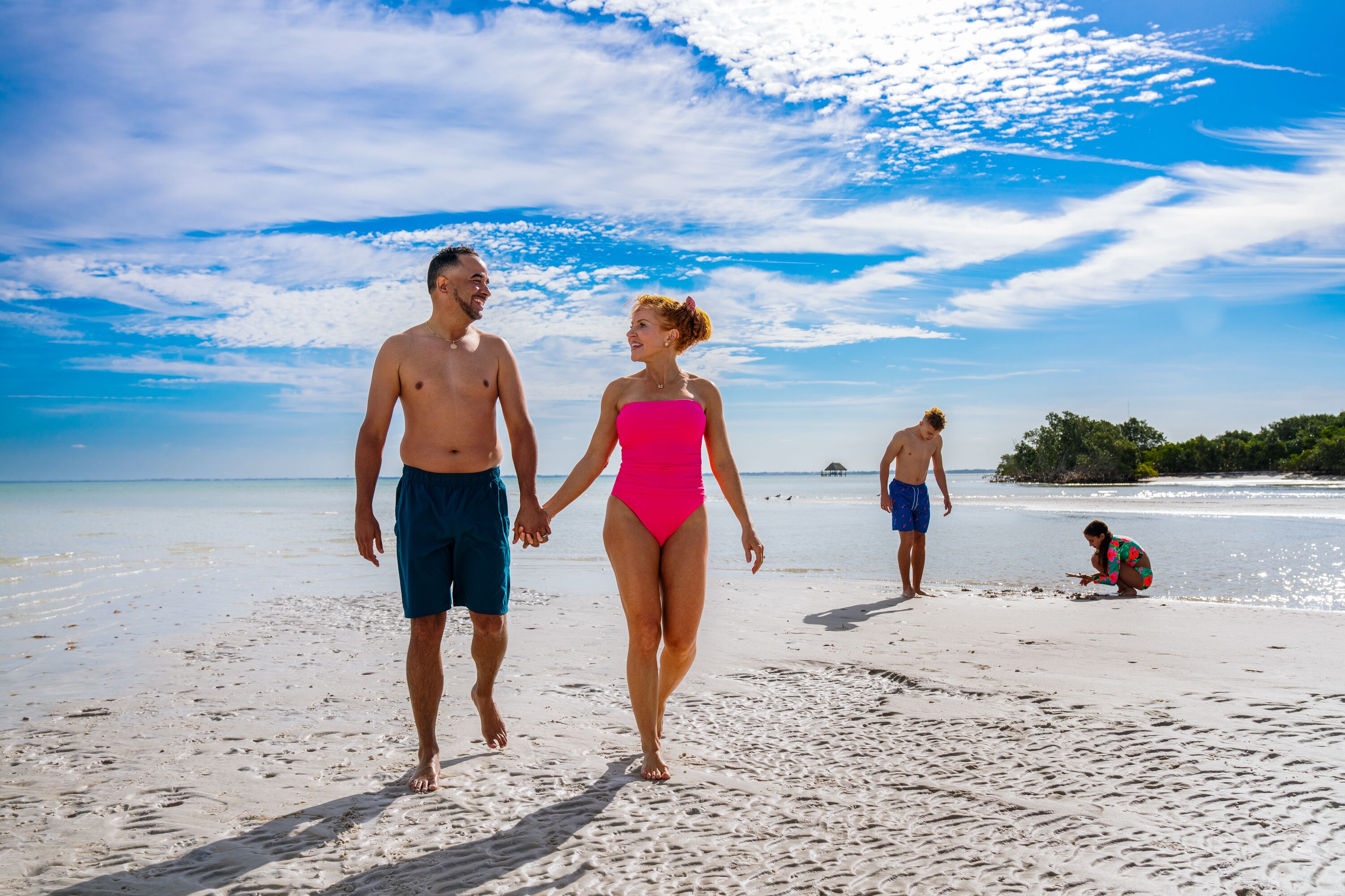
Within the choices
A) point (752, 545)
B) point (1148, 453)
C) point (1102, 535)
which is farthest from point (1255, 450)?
point (752, 545)

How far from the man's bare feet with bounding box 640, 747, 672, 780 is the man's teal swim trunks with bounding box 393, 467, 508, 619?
0.96 m

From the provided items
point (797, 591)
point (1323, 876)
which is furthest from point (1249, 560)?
point (1323, 876)

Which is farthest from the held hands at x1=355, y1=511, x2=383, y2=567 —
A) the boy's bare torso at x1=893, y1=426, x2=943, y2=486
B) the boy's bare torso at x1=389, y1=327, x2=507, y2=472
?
the boy's bare torso at x1=893, y1=426, x2=943, y2=486

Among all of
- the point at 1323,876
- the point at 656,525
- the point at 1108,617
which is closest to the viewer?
the point at 1323,876

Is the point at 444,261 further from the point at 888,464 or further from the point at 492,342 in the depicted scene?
the point at 888,464

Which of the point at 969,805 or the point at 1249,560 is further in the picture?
the point at 1249,560

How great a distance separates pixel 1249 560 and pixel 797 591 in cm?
766

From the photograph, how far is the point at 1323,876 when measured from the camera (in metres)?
2.65

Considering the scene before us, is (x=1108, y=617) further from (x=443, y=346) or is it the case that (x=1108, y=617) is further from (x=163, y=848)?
(x=163, y=848)

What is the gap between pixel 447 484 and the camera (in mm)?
3758

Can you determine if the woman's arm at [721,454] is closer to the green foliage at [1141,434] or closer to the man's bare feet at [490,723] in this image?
the man's bare feet at [490,723]

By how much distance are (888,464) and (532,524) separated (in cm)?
713

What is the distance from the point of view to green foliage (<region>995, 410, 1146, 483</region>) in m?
67.4

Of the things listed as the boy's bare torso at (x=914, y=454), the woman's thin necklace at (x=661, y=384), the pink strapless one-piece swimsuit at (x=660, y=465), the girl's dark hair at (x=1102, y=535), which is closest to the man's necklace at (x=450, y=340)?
the pink strapless one-piece swimsuit at (x=660, y=465)
